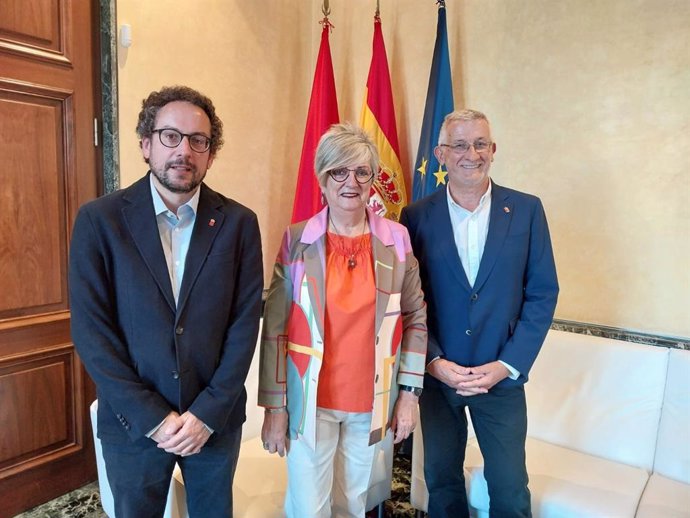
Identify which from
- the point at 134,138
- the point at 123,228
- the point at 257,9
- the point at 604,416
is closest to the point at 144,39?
the point at 134,138

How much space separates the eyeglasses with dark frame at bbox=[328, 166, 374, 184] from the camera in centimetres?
138

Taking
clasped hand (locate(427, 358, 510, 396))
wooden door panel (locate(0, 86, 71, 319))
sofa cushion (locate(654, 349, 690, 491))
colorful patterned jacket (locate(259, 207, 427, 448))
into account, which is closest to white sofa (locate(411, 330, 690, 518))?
sofa cushion (locate(654, 349, 690, 491))

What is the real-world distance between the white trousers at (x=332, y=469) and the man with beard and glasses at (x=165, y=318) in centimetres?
20

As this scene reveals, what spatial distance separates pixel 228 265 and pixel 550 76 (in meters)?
1.90

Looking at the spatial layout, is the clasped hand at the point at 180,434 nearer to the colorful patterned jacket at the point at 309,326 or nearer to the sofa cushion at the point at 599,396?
the colorful patterned jacket at the point at 309,326

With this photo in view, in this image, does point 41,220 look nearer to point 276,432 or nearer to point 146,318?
point 146,318

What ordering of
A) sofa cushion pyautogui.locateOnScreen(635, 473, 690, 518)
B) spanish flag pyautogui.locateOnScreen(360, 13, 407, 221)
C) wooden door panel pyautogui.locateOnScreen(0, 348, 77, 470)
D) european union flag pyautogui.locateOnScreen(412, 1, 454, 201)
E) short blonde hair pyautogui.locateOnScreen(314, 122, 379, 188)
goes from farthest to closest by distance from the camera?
A: spanish flag pyautogui.locateOnScreen(360, 13, 407, 221)
european union flag pyautogui.locateOnScreen(412, 1, 454, 201)
wooden door panel pyautogui.locateOnScreen(0, 348, 77, 470)
sofa cushion pyautogui.locateOnScreen(635, 473, 690, 518)
short blonde hair pyautogui.locateOnScreen(314, 122, 379, 188)

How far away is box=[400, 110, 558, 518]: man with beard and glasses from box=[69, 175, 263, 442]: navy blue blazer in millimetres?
675

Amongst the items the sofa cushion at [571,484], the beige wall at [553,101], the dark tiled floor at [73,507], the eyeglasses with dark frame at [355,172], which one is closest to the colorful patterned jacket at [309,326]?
the eyeglasses with dark frame at [355,172]

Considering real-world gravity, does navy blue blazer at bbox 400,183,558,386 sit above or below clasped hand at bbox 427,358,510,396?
above

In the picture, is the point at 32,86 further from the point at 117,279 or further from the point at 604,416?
the point at 604,416

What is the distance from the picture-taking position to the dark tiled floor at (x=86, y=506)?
7.07ft

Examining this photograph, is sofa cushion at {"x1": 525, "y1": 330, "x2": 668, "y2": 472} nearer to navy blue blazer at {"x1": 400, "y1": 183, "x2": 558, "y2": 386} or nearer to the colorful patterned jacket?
navy blue blazer at {"x1": 400, "y1": 183, "x2": 558, "y2": 386}

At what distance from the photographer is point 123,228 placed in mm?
1241
